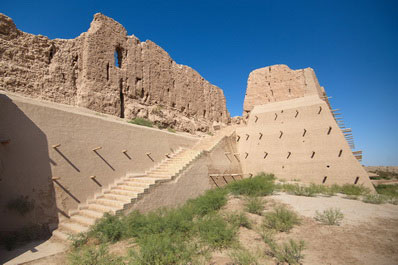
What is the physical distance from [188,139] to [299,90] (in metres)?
8.69

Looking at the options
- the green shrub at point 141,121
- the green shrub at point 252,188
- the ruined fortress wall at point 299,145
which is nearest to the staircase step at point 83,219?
the green shrub at point 252,188

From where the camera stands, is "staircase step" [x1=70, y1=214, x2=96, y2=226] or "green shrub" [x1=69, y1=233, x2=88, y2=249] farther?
"staircase step" [x1=70, y1=214, x2=96, y2=226]

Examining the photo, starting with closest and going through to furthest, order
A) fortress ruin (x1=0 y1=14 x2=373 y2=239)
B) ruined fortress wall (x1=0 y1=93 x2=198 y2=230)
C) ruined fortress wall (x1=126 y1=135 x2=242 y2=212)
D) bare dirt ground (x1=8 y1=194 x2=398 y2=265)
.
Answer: bare dirt ground (x1=8 y1=194 x2=398 y2=265), ruined fortress wall (x1=0 y1=93 x2=198 y2=230), fortress ruin (x1=0 y1=14 x2=373 y2=239), ruined fortress wall (x1=126 y1=135 x2=242 y2=212)

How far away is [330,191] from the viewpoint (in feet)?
32.3

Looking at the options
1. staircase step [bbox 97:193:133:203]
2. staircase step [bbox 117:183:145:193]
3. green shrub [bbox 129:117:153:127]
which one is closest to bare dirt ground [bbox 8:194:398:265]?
staircase step [bbox 97:193:133:203]

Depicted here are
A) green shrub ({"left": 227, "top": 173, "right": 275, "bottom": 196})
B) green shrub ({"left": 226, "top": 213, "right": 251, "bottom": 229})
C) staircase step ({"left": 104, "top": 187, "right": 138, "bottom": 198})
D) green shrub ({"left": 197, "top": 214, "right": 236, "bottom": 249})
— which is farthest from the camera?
green shrub ({"left": 227, "top": 173, "right": 275, "bottom": 196})

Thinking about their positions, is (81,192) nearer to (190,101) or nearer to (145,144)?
(145,144)

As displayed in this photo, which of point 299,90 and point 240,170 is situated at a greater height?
point 299,90

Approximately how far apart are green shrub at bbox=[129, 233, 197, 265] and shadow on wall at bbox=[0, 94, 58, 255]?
3988 millimetres

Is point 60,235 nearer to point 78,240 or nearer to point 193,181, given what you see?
point 78,240

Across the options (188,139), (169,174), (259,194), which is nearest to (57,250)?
(169,174)

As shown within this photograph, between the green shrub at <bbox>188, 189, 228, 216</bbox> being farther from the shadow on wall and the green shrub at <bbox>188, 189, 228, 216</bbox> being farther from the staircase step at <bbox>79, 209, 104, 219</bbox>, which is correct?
the shadow on wall

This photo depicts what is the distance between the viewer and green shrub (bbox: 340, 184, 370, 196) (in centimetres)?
936

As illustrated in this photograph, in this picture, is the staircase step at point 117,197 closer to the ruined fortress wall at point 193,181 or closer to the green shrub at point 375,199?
the ruined fortress wall at point 193,181
